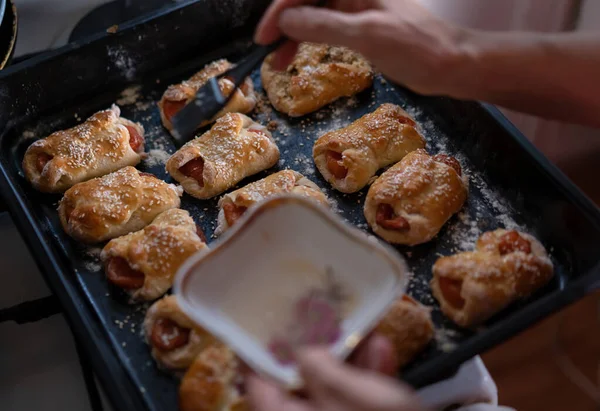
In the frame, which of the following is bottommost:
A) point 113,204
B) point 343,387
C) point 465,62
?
point 113,204

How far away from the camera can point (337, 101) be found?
1.98 meters

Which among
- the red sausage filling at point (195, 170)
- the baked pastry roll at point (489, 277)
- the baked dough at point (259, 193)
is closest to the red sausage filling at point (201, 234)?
the baked dough at point (259, 193)

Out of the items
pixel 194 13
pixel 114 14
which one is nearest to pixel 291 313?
pixel 194 13

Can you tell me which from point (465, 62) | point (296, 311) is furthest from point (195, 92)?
point (296, 311)

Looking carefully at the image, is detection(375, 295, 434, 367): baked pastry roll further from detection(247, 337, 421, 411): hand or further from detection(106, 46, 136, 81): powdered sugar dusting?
detection(106, 46, 136, 81): powdered sugar dusting

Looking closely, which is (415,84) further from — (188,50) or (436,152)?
(188,50)

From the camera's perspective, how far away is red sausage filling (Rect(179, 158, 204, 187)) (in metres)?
1.77

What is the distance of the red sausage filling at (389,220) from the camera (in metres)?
1.62

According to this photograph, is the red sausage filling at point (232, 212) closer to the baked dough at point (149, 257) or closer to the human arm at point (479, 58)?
the baked dough at point (149, 257)

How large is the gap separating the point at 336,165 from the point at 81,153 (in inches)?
26.6

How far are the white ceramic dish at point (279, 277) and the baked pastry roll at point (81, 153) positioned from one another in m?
0.76

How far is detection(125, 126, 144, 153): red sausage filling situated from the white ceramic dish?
0.79 m

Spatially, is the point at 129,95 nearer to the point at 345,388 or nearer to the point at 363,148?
the point at 363,148

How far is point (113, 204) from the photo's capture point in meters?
1.69
